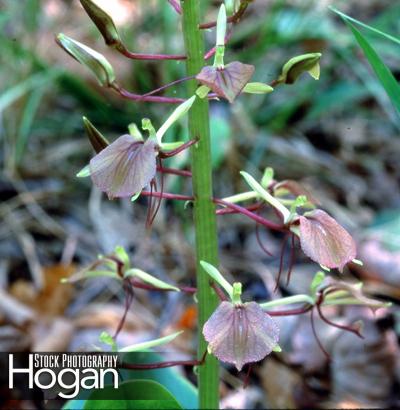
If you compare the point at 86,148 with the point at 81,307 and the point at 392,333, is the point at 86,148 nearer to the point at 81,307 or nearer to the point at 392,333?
the point at 81,307

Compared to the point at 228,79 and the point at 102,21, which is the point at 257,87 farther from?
the point at 102,21

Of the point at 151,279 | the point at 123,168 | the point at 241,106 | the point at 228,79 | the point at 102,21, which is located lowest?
the point at 151,279

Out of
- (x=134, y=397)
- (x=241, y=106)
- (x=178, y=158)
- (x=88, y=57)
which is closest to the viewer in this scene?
(x=88, y=57)

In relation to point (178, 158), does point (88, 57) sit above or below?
below

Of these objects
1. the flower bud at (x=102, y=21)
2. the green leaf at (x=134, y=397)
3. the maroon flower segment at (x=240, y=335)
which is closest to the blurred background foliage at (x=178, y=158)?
the green leaf at (x=134, y=397)

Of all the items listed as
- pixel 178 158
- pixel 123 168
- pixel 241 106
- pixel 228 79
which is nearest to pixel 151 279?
pixel 123 168

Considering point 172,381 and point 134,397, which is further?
point 172,381

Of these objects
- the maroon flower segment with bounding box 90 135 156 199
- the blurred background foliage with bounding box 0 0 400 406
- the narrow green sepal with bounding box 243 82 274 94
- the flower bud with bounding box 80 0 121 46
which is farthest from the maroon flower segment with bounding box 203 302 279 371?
the blurred background foliage with bounding box 0 0 400 406
